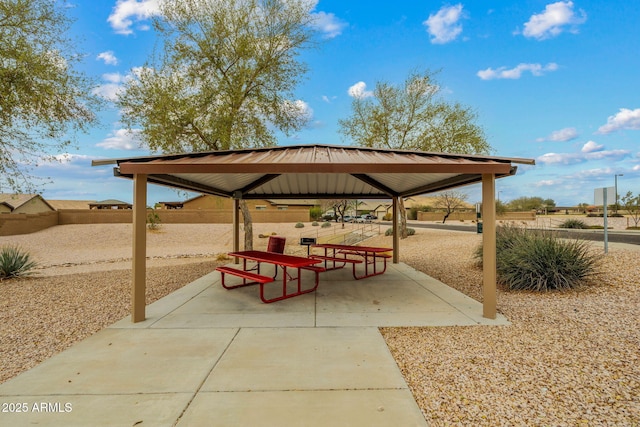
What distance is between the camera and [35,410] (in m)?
2.84

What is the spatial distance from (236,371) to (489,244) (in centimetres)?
405

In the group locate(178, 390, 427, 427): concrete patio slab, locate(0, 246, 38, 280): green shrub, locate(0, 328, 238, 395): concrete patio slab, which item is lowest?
locate(0, 328, 238, 395): concrete patio slab

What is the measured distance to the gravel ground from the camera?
2826 millimetres

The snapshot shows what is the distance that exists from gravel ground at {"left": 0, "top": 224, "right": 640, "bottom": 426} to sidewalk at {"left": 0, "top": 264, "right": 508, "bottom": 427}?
328mm

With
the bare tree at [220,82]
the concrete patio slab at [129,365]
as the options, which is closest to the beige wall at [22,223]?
the bare tree at [220,82]

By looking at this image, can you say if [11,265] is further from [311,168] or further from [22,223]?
[22,223]

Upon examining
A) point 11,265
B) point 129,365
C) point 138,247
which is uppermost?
point 138,247

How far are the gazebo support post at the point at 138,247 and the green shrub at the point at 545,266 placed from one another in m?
7.30

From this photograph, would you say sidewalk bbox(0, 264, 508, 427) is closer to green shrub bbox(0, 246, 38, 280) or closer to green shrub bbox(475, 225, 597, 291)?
green shrub bbox(475, 225, 597, 291)

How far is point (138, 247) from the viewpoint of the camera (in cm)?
517

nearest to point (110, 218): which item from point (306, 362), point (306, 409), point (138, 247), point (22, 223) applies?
point (22, 223)

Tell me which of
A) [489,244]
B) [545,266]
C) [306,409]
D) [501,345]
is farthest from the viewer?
[545,266]

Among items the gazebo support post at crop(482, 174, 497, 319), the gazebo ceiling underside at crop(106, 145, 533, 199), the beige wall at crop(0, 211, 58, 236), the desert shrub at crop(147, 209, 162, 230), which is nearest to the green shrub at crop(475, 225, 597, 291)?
the gazebo ceiling underside at crop(106, 145, 533, 199)

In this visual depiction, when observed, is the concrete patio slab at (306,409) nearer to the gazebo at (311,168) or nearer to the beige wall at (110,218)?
the gazebo at (311,168)
